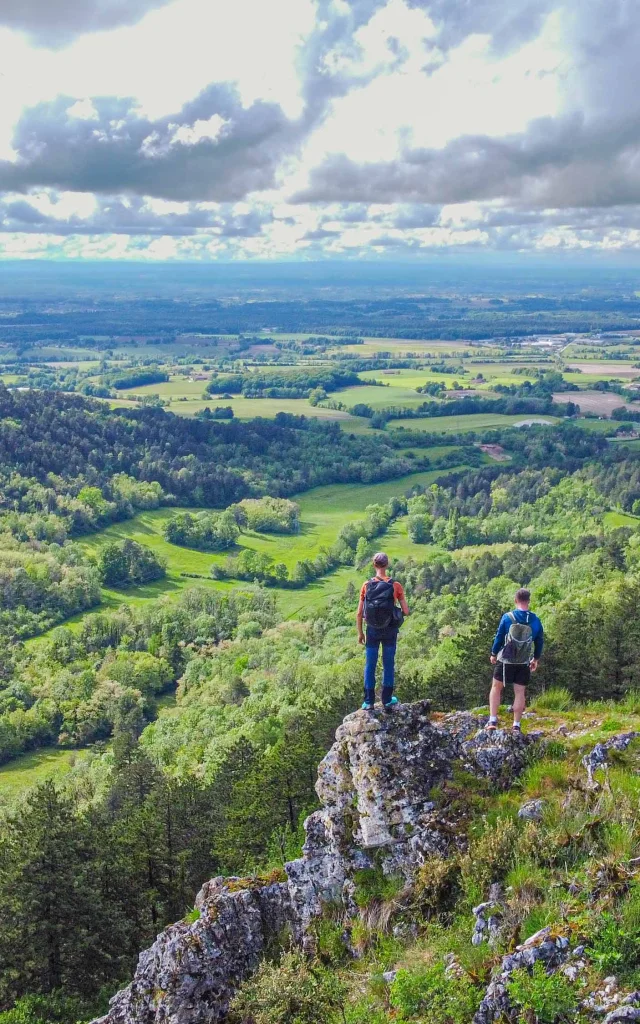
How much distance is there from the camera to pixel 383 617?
64.9ft

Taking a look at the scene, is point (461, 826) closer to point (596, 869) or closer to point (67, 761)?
point (596, 869)

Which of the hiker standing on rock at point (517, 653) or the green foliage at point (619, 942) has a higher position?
the hiker standing on rock at point (517, 653)

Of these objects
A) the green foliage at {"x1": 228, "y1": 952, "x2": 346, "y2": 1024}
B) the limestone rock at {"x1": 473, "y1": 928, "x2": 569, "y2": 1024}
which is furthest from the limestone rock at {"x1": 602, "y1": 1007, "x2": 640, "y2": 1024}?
the green foliage at {"x1": 228, "y1": 952, "x2": 346, "y2": 1024}

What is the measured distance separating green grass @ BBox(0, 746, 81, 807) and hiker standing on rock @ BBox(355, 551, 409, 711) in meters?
64.8

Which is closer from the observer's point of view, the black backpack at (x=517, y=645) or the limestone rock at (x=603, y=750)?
the limestone rock at (x=603, y=750)

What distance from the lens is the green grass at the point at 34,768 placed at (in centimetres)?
7856

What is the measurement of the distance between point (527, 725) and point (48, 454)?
190020mm

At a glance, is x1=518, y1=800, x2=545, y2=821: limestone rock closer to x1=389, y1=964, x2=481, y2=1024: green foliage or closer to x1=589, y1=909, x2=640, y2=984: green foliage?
x1=589, y1=909, x2=640, y2=984: green foliage

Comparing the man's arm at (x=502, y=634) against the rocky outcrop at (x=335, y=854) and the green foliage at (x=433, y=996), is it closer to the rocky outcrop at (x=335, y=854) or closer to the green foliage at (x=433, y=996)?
the rocky outcrop at (x=335, y=854)

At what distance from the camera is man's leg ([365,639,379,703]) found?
64.6 feet

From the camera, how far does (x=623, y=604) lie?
4666 cm

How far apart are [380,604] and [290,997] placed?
851cm

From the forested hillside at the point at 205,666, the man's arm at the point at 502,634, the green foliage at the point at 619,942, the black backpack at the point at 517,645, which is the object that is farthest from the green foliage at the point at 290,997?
the forested hillside at the point at 205,666

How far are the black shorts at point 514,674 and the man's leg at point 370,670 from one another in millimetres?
3067
